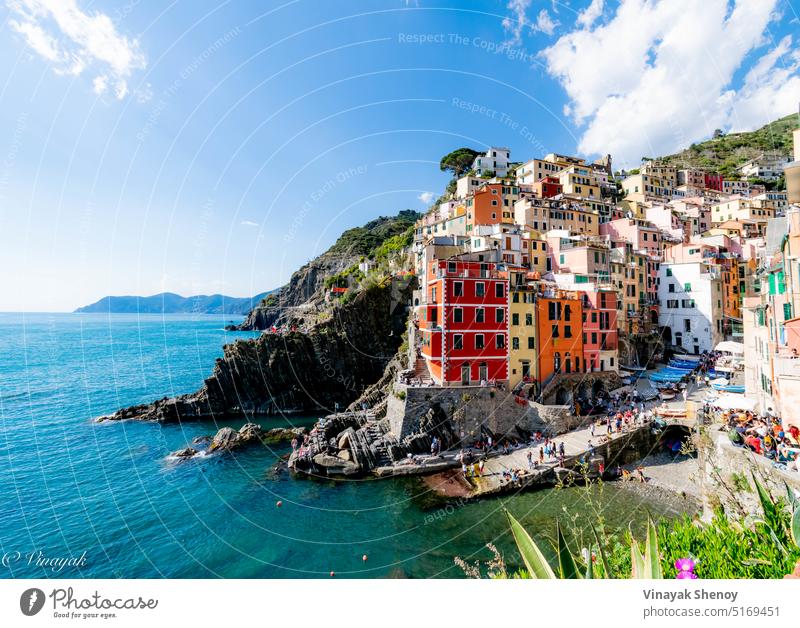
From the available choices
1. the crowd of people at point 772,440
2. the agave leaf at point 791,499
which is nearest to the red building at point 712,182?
the crowd of people at point 772,440

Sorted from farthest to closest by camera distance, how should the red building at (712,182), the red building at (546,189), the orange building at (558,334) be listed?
the red building at (712,182), the red building at (546,189), the orange building at (558,334)

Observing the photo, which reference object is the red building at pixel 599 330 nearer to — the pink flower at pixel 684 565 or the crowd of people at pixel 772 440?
the crowd of people at pixel 772 440

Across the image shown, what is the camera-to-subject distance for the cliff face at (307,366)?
1501 inches

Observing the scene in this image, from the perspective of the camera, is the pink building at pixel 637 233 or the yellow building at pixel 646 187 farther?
the yellow building at pixel 646 187

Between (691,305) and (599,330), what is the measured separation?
55.4 feet

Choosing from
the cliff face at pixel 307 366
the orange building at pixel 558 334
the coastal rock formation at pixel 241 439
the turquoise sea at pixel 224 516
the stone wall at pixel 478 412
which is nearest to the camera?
the turquoise sea at pixel 224 516

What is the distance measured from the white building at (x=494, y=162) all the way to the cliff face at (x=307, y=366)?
108 feet

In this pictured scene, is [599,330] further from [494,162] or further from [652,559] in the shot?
[494,162]

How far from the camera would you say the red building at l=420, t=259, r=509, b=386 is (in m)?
24.4

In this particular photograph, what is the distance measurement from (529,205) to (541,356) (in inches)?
934

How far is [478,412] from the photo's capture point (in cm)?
2377

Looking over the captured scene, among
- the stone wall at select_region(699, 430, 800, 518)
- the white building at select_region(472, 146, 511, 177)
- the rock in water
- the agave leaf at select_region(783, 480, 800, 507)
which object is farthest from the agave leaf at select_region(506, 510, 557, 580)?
the white building at select_region(472, 146, 511, 177)

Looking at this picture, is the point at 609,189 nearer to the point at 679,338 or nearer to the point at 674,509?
the point at 679,338

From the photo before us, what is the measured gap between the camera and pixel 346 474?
2200cm
